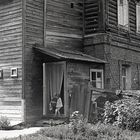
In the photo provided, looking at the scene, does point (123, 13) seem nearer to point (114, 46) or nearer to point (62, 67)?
point (114, 46)

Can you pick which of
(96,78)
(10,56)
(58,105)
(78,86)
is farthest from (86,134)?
(96,78)

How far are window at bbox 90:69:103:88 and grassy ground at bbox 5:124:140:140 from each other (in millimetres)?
5333

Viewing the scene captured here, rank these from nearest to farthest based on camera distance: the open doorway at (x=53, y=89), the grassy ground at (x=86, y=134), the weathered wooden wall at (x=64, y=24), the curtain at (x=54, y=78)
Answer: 1. the grassy ground at (x=86, y=134)
2. the open doorway at (x=53, y=89)
3. the curtain at (x=54, y=78)
4. the weathered wooden wall at (x=64, y=24)

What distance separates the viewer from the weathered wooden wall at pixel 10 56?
1467cm

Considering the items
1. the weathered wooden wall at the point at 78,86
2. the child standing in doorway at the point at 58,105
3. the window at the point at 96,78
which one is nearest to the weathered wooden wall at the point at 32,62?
the child standing in doorway at the point at 58,105

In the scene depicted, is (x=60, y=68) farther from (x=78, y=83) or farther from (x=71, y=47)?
(x=71, y=47)

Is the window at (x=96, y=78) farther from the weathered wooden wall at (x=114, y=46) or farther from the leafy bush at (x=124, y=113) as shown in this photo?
the leafy bush at (x=124, y=113)

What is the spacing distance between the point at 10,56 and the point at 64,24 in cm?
345

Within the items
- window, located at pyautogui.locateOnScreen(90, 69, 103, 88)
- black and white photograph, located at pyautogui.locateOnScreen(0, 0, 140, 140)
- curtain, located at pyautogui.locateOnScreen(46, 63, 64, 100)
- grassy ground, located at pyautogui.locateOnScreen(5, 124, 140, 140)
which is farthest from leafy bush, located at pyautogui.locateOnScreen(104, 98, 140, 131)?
window, located at pyautogui.locateOnScreen(90, 69, 103, 88)

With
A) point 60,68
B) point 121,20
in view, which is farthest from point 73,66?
point 121,20

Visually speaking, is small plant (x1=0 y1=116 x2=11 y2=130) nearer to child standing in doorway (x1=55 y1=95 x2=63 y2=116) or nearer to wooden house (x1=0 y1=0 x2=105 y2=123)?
wooden house (x1=0 y1=0 x2=105 y2=123)

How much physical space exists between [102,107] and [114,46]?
5053 millimetres

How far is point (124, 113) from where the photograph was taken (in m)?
11.7

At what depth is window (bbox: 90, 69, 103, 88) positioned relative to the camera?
1630 cm
